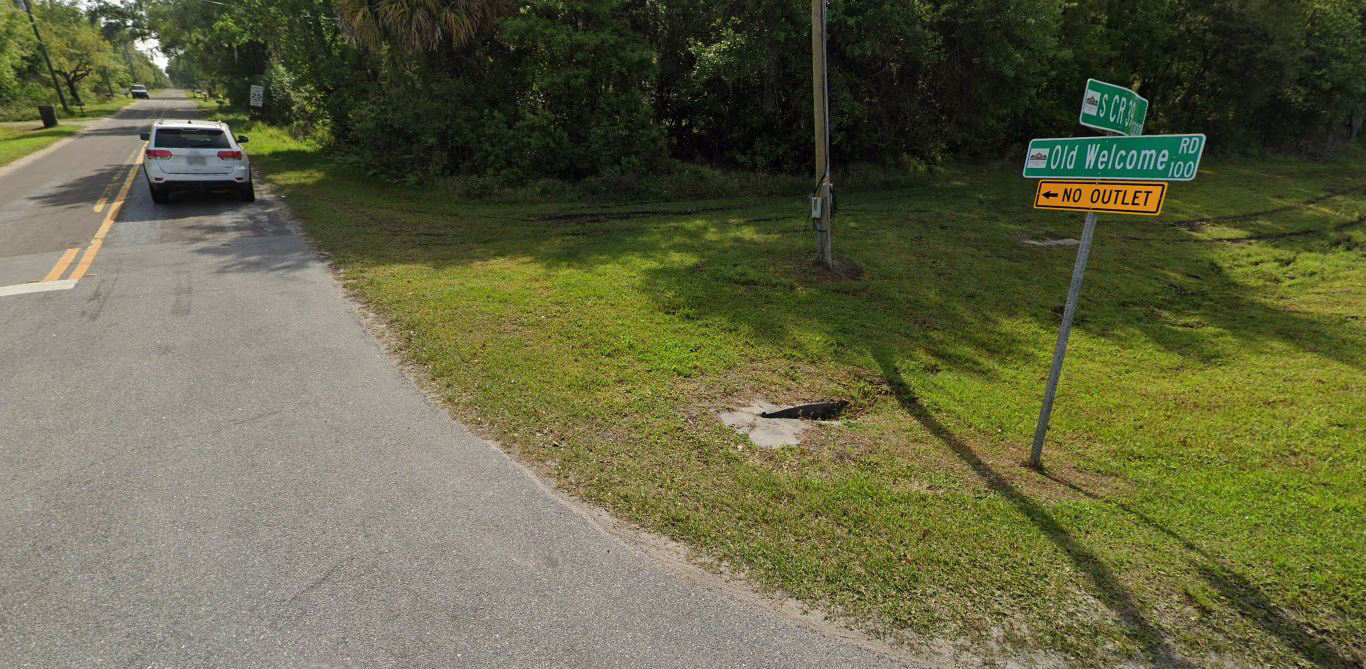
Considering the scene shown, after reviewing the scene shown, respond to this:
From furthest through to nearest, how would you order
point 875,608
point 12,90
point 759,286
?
point 12,90 → point 759,286 → point 875,608

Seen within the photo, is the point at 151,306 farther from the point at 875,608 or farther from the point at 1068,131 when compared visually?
the point at 1068,131

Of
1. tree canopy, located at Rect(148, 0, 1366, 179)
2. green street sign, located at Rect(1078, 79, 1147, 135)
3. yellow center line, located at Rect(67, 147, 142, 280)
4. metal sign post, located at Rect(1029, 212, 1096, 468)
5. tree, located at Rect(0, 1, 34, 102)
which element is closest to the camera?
green street sign, located at Rect(1078, 79, 1147, 135)

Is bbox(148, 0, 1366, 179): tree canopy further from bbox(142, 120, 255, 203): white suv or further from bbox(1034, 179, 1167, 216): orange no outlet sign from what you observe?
bbox(1034, 179, 1167, 216): orange no outlet sign

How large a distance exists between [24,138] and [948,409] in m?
34.8

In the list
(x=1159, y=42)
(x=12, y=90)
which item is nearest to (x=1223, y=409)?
(x=1159, y=42)

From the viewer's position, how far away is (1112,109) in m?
3.76

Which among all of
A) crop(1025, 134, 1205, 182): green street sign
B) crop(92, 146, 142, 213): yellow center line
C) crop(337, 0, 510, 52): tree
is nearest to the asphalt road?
crop(1025, 134, 1205, 182): green street sign

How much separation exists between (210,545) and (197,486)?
0.68m

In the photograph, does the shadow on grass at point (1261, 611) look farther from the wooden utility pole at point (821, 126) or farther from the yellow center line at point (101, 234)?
the yellow center line at point (101, 234)

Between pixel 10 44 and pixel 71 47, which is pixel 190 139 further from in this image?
pixel 71 47

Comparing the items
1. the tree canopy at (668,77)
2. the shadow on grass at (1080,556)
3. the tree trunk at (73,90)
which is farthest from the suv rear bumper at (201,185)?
the tree trunk at (73,90)

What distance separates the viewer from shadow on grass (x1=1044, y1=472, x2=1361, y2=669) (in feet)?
9.35

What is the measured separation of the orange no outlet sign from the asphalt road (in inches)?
114

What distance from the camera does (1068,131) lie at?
22.0 m
